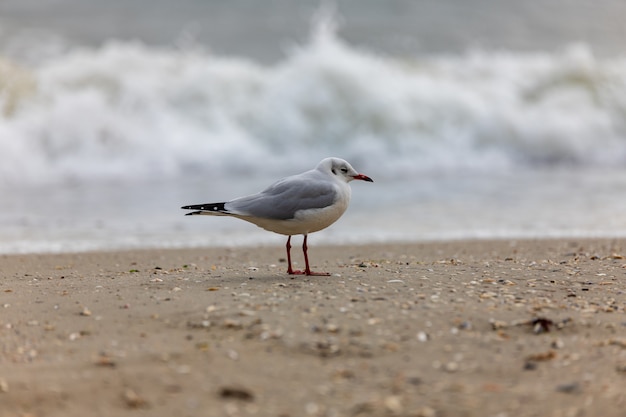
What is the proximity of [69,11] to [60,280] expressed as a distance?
56.6 feet

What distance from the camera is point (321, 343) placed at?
4.04 m

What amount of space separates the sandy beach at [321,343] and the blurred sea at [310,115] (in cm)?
387

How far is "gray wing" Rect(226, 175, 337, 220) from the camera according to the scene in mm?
5719

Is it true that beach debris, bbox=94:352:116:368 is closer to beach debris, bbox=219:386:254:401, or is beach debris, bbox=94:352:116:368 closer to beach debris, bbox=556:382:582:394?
beach debris, bbox=219:386:254:401

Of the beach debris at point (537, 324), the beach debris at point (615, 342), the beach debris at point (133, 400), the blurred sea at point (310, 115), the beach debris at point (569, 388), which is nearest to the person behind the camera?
the beach debris at point (133, 400)

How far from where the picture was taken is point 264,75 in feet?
64.6

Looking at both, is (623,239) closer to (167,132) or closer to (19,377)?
(19,377)

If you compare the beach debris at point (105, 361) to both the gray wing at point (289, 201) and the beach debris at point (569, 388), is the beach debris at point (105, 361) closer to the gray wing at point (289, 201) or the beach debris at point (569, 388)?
the gray wing at point (289, 201)

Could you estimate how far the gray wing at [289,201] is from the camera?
18.8 ft

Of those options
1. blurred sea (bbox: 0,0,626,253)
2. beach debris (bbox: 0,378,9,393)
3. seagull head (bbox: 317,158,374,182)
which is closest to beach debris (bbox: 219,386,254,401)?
beach debris (bbox: 0,378,9,393)

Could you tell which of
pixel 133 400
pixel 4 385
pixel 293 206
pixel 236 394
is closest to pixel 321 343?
pixel 236 394

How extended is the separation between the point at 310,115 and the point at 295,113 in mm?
362

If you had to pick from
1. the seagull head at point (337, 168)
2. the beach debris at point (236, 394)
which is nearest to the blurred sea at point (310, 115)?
the seagull head at point (337, 168)

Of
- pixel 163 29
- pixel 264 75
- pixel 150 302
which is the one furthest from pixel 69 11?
pixel 150 302
